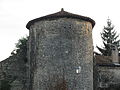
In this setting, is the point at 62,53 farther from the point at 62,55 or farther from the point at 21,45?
the point at 21,45

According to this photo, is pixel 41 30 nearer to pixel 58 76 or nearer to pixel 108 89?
pixel 58 76

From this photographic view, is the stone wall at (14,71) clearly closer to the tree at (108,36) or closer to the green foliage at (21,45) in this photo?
the green foliage at (21,45)

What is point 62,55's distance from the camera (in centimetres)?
2648

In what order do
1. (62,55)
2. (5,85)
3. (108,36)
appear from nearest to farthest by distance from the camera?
(62,55)
(5,85)
(108,36)

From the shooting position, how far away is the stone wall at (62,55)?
2628cm

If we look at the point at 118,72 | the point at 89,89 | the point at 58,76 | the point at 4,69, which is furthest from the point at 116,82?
the point at 4,69

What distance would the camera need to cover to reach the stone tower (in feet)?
86.2

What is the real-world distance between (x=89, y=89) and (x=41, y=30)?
20.8ft

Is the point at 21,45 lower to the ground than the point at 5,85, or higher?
higher

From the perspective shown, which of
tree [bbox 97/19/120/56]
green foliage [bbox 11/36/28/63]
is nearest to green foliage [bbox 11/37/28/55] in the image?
green foliage [bbox 11/36/28/63]

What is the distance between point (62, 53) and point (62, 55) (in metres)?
0.16

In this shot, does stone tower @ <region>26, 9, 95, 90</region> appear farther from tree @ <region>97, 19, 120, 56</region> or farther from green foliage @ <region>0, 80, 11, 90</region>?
tree @ <region>97, 19, 120, 56</region>

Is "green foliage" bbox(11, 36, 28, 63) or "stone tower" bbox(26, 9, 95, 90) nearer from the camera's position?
"stone tower" bbox(26, 9, 95, 90)

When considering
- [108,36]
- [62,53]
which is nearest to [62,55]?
[62,53]
